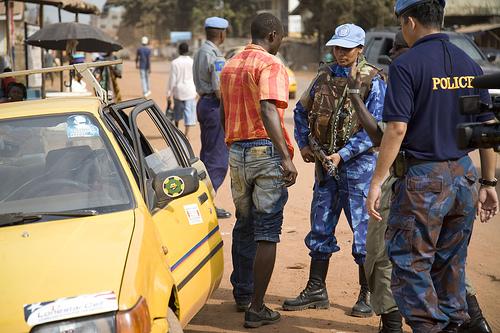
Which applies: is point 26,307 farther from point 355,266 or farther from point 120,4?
point 120,4

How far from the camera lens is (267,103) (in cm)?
545

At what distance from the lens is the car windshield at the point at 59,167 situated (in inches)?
169

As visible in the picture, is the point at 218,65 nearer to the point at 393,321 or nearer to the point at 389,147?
the point at 393,321

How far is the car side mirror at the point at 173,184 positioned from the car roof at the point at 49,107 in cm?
54

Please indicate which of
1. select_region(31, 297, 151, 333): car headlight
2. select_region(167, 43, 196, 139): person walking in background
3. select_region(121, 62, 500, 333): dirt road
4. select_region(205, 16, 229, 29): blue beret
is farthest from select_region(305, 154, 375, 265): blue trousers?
select_region(167, 43, 196, 139): person walking in background

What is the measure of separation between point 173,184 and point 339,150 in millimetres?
1676

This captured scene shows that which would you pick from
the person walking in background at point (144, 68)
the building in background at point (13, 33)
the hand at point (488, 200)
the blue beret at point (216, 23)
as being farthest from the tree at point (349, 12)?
the hand at point (488, 200)

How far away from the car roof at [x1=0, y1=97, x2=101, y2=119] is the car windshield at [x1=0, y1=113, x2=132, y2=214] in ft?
0.11

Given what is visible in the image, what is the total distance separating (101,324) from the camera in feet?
11.0

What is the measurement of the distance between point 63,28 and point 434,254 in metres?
12.0

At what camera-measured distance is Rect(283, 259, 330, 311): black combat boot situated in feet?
19.6

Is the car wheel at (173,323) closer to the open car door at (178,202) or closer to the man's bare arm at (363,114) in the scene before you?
the open car door at (178,202)

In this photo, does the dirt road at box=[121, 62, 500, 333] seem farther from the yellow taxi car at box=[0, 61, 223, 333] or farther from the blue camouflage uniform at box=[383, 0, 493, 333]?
the blue camouflage uniform at box=[383, 0, 493, 333]

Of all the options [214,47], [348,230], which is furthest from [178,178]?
[214,47]
